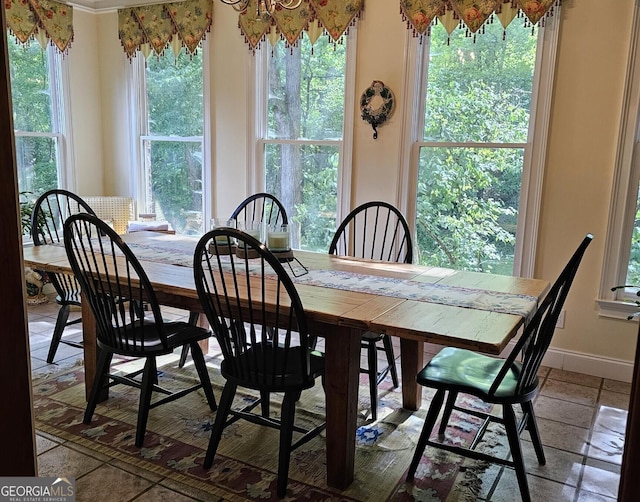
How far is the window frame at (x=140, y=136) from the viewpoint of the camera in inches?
182

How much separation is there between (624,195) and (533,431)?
1625 mm

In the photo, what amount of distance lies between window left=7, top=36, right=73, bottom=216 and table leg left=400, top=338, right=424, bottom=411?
344 cm

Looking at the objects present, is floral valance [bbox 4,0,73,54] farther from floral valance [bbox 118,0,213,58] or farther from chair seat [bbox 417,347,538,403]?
chair seat [bbox 417,347,538,403]

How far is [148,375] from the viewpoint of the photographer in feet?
8.05

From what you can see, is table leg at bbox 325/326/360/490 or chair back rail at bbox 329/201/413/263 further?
chair back rail at bbox 329/201/413/263

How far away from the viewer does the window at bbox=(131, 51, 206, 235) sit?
470cm

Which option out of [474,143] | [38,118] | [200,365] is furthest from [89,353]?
[38,118]

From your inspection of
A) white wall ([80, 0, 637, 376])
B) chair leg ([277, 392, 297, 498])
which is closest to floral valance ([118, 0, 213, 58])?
white wall ([80, 0, 637, 376])

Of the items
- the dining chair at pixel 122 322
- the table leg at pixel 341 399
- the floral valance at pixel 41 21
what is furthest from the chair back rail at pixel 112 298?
the floral valance at pixel 41 21

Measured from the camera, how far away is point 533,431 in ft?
7.63

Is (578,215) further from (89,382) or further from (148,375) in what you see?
(89,382)

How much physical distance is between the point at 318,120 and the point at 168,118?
4.90ft

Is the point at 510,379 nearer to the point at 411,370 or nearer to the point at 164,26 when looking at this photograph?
the point at 411,370

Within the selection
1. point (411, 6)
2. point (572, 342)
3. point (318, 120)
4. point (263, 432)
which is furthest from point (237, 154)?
point (572, 342)
